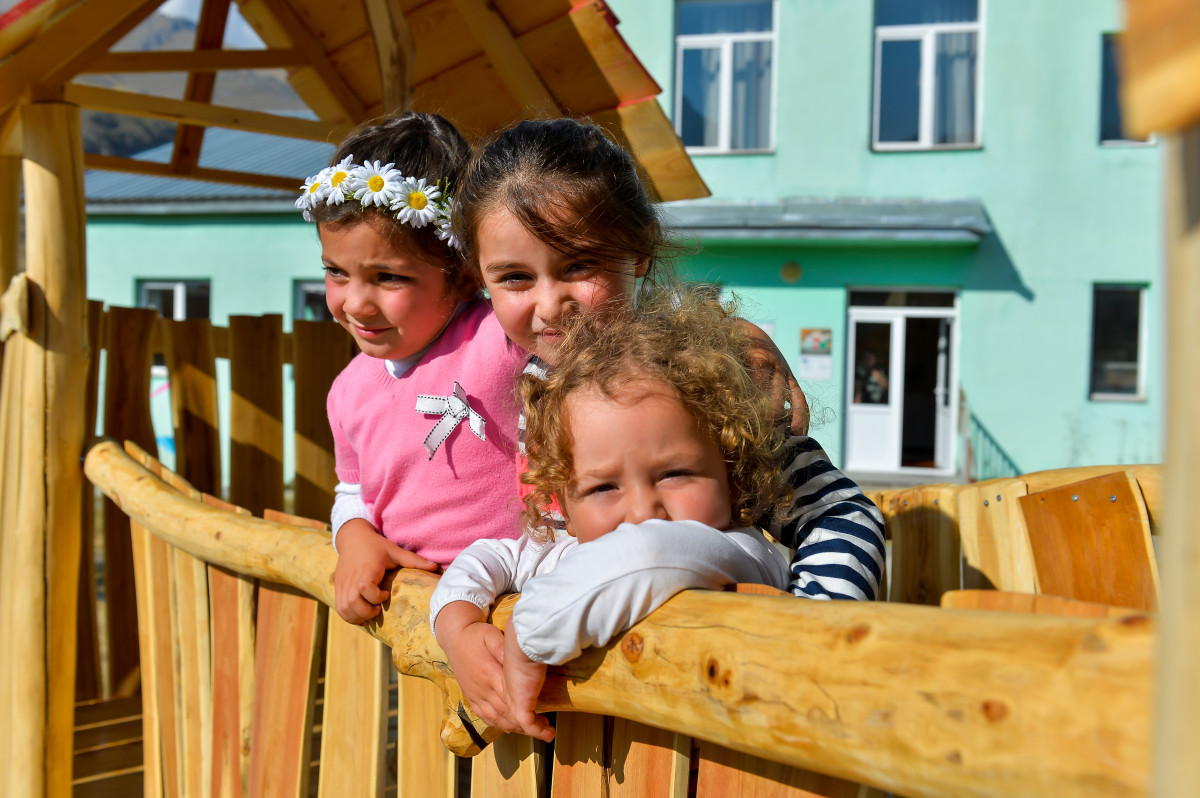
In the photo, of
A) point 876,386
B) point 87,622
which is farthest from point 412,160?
point 876,386

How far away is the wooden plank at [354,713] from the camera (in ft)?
6.11

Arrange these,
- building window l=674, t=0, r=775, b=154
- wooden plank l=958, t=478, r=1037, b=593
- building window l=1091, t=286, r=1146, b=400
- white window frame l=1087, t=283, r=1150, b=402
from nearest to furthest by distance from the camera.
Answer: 1. wooden plank l=958, t=478, r=1037, b=593
2. white window frame l=1087, t=283, r=1150, b=402
3. building window l=1091, t=286, r=1146, b=400
4. building window l=674, t=0, r=775, b=154

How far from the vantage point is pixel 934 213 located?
1224cm

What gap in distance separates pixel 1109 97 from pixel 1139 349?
3.40 m

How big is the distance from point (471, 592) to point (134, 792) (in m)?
2.91

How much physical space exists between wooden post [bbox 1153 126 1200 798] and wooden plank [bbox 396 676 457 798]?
1.41 meters

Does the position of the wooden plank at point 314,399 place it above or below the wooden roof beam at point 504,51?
A: below

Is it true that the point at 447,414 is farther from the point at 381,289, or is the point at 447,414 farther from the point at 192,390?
the point at 192,390

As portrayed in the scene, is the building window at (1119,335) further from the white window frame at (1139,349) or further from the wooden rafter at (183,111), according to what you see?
the wooden rafter at (183,111)

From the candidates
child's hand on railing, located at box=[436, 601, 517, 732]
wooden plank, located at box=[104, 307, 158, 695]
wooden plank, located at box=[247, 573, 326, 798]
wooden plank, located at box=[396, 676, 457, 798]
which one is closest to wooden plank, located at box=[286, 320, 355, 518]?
wooden plank, located at box=[104, 307, 158, 695]

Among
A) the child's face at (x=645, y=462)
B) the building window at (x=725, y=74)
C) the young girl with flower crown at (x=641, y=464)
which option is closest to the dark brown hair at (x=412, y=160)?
the young girl with flower crown at (x=641, y=464)

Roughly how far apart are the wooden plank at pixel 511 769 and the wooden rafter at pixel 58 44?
2.68m

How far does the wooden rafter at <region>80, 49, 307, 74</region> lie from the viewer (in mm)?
4480

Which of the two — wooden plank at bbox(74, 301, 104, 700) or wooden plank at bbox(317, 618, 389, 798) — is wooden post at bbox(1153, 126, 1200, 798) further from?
wooden plank at bbox(74, 301, 104, 700)
